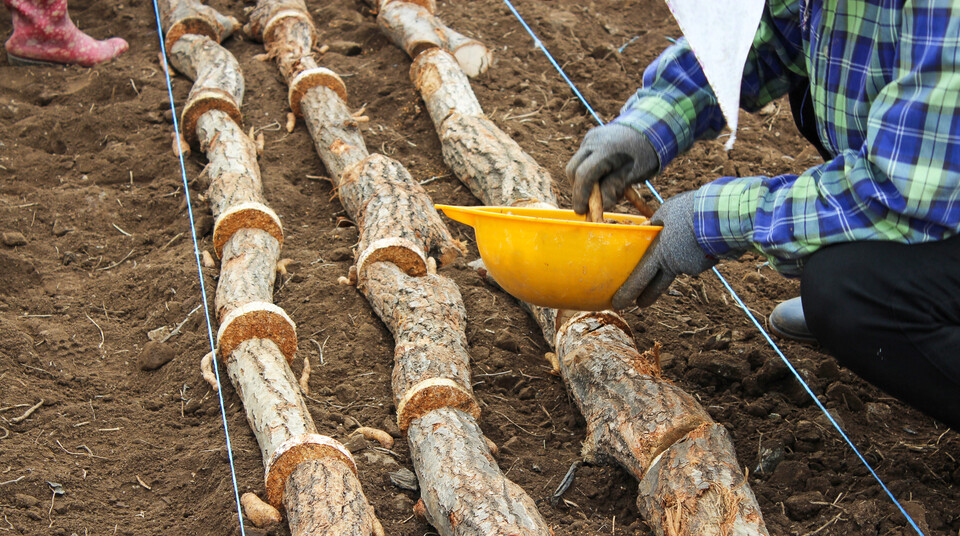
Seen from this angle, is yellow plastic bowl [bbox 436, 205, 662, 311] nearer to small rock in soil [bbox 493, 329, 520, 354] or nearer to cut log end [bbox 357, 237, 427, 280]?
small rock in soil [bbox 493, 329, 520, 354]

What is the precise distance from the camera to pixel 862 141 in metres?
1.98

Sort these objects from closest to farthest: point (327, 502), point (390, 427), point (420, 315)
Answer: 1. point (327, 502)
2. point (390, 427)
3. point (420, 315)

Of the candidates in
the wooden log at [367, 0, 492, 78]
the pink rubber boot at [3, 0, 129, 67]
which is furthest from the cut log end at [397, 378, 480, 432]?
the pink rubber boot at [3, 0, 129, 67]

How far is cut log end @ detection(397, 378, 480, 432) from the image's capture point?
7.93 ft

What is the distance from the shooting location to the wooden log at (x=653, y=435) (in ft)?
6.32

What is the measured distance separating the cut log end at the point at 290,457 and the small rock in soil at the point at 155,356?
2.89ft

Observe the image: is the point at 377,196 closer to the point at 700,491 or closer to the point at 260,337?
the point at 260,337

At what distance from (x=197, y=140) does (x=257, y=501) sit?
2.49 m

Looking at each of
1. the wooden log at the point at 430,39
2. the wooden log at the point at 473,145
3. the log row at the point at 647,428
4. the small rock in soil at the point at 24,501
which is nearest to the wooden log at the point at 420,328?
the log row at the point at 647,428

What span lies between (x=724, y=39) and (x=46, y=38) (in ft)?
14.2

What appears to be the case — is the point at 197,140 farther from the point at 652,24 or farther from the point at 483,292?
the point at 652,24

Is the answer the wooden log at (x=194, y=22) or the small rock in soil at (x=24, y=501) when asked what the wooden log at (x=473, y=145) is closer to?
the wooden log at (x=194, y=22)

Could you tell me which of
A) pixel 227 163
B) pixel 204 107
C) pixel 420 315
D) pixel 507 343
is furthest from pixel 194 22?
pixel 507 343

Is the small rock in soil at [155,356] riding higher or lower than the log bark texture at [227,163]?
lower
